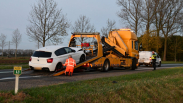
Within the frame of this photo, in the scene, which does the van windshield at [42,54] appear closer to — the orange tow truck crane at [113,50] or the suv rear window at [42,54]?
the suv rear window at [42,54]

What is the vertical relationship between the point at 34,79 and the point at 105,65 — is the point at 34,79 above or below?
below

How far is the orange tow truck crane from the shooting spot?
15.2 meters

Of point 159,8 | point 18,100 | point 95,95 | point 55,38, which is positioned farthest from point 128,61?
point 159,8

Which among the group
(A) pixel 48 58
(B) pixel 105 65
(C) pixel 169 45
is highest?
(C) pixel 169 45

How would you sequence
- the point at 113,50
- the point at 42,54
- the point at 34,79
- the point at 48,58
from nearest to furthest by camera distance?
1. the point at 34,79
2. the point at 48,58
3. the point at 42,54
4. the point at 113,50

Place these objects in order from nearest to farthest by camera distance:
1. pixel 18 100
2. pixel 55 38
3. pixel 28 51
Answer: pixel 18 100
pixel 55 38
pixel 28 51

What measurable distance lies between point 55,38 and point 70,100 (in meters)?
17.5

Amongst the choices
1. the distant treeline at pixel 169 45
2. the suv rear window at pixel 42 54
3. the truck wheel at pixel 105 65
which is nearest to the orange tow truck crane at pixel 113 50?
the truck wheel at pixel 105 65

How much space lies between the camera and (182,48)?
51.7 m

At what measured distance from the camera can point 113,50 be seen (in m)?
18.0

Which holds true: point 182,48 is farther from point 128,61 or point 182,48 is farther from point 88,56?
point 88,56

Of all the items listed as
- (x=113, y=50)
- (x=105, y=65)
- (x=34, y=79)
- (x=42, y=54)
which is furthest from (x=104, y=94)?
(x=113, y=50)

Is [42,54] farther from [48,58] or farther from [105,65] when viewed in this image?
[105,65]

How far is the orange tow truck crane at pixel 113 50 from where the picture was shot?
49.8 feet
